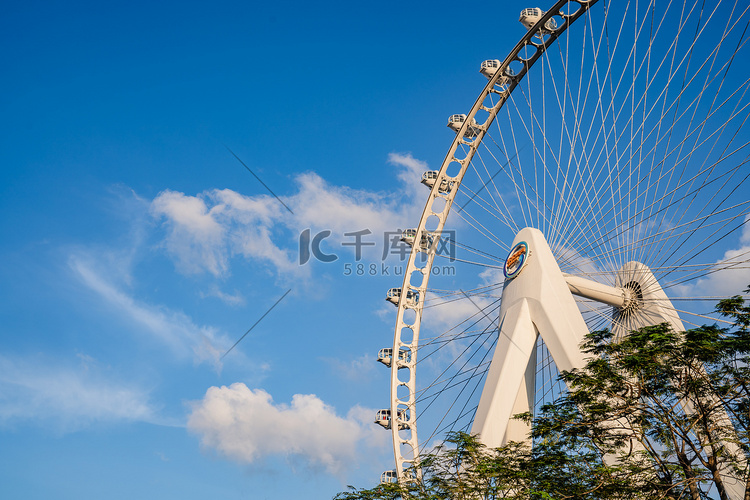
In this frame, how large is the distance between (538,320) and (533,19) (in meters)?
12.9

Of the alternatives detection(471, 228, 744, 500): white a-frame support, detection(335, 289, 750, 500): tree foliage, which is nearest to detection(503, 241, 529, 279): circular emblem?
detection(471, 228, 744, 500): white a-frame support

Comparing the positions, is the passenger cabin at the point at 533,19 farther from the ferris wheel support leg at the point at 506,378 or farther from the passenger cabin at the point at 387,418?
the passenger cabin at the point at 387,418

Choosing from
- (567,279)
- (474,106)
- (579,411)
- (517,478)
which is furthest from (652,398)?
(474,106)

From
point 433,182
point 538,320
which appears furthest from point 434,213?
point 538,320

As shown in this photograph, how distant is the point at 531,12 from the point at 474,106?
442 centimetres

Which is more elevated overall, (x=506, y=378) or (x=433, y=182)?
(x=433, y=182)

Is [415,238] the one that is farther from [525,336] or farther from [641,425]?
[641,425]

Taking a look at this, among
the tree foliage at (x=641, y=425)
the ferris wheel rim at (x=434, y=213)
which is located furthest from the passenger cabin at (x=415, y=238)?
the tree foliage at (x=641, y=425)

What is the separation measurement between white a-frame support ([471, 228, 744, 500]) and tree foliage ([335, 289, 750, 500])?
308 cm

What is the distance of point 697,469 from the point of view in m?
14.6

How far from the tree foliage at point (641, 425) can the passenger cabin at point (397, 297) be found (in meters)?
13.5

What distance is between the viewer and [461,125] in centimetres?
3014

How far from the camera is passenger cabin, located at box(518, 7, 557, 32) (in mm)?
27094

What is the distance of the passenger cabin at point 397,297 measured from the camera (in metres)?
30.8
